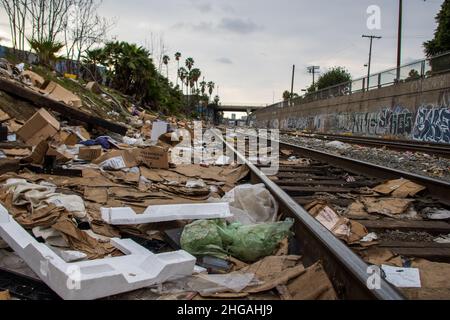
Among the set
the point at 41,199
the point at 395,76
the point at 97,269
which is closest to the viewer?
the point at 97,269

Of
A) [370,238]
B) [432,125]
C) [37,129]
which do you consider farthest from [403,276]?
[432,125]

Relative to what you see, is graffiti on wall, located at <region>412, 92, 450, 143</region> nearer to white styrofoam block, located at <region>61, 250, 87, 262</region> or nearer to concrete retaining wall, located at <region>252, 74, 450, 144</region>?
concrete retaining wall, located at <region>252, 74, 450, 144</region>

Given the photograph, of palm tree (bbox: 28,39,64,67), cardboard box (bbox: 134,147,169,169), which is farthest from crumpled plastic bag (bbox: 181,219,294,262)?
palm tree (bbox: 28,39,64,67)

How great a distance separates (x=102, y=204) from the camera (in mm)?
4473

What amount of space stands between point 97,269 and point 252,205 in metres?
2.23

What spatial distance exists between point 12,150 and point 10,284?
4.64 m

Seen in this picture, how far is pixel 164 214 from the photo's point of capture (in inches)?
141

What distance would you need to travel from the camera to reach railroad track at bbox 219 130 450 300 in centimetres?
246

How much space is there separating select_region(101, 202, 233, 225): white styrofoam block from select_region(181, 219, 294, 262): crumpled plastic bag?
0.14 meters

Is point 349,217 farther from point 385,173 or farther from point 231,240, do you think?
point 385,173

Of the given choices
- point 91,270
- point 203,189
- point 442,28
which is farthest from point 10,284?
point 442,28

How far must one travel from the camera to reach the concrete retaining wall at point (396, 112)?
18.9m
